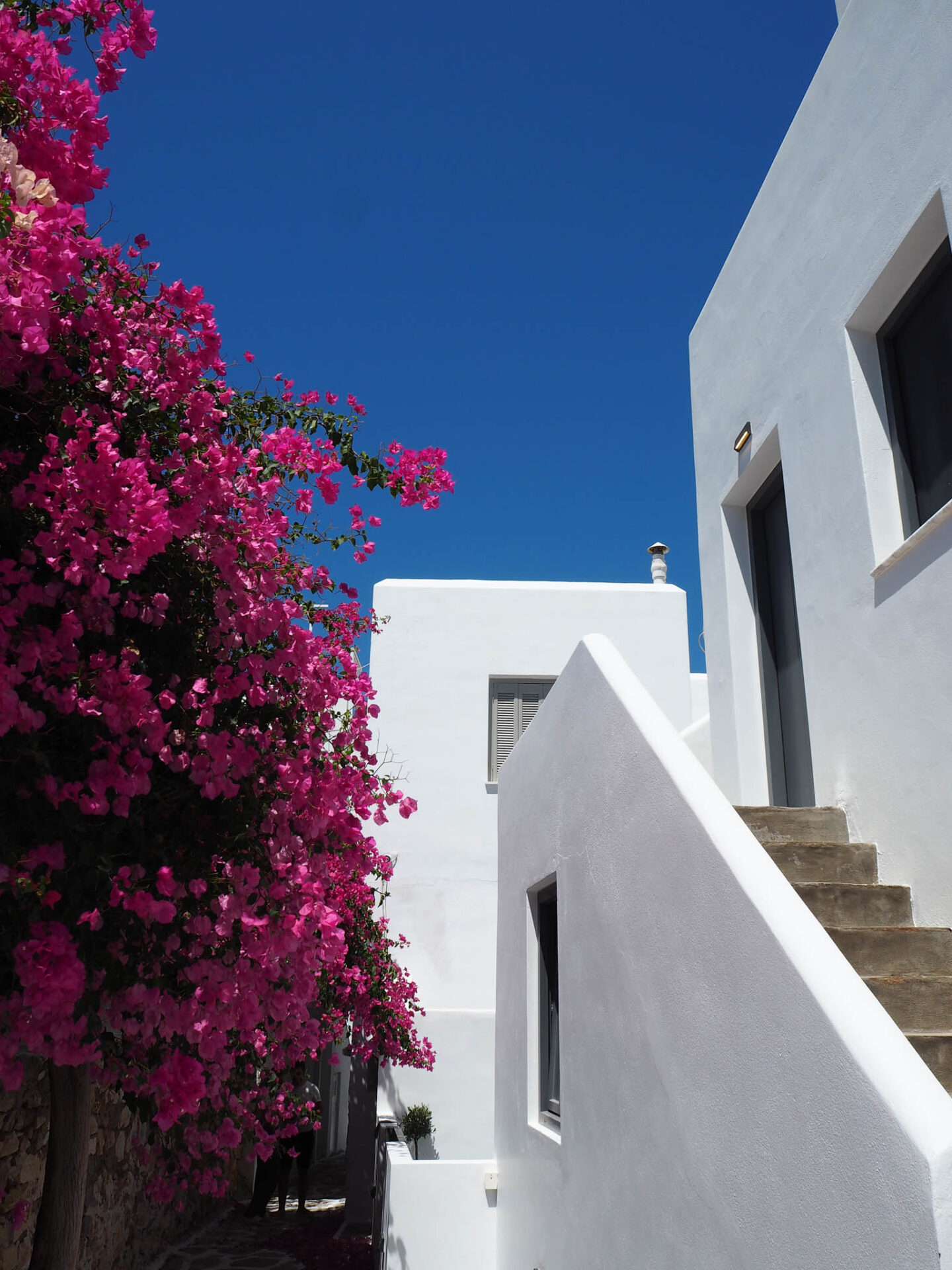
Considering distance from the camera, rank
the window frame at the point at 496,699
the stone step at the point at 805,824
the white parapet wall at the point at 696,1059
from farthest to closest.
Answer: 1. the window frame at the point at 496,699
2. the stone step at the point at 805,824
3. the white parapet wall at the point at 696,1059

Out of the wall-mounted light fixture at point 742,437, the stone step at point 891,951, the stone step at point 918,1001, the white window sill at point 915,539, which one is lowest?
the stone step at point 918,1001

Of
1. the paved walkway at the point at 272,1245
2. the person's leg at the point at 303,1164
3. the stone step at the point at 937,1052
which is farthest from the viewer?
the person's leg at the point at 303,1164

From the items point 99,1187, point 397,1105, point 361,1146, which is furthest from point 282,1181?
point 99,1187

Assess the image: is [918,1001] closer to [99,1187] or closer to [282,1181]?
[99,1187]

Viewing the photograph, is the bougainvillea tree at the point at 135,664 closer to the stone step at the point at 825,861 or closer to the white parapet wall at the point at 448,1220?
the stone step at the point at 825,861

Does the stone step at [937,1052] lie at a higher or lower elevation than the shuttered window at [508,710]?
lower

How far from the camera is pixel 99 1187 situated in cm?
749

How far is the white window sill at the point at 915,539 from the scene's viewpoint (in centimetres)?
377

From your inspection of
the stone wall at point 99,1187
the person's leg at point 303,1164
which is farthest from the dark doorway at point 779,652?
the person's leg at point 303,1164

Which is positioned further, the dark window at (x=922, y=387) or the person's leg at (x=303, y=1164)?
the person's leg at (x=303, y=1164)

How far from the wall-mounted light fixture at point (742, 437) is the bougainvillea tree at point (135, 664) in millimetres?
3212

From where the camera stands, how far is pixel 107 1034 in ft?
9.62

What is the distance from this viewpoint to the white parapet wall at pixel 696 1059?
5.97ft

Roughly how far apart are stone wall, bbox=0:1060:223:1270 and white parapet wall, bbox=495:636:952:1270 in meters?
1.98
